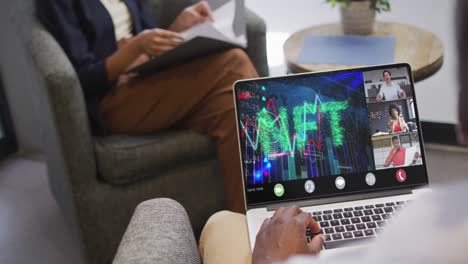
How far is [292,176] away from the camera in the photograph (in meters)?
0.95

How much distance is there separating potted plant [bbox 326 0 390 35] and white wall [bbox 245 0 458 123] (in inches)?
9.9

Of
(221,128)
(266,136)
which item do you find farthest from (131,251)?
(221,128)

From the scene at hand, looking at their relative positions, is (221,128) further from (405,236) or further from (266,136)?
(405,236)

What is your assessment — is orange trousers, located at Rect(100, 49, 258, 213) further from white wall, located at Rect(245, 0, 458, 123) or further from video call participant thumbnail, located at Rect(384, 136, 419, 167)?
video call participant thumbnail, located at Rect(384, 136, 419, 167)

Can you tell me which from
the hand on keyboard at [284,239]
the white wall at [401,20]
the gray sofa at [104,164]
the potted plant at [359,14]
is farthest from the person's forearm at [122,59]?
the hand on keyboard at [284,239]

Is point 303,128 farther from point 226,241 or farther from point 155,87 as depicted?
point 155,87

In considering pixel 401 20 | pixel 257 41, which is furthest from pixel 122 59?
pixel 401 20

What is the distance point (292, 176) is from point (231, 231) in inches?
5.9

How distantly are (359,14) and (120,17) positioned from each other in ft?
2.48

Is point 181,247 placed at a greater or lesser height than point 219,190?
greater

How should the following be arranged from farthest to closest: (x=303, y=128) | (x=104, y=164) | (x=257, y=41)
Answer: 1. (x=257, y=41)
2. (x=104, y=164)
3. (x=303, y=128)

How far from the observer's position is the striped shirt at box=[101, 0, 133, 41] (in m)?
1.73

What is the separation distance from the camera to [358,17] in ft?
5.66

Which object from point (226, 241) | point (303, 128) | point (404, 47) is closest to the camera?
point (226, 241)
